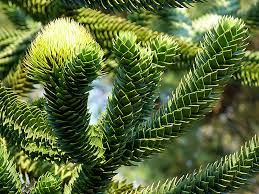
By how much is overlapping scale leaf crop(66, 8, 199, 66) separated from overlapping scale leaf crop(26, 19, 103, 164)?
1.58 ft

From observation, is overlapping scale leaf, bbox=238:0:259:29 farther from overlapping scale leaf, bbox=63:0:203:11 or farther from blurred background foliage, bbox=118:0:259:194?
blurred background foliage, bbox=118:0:259:194

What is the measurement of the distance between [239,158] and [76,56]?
0.28 m

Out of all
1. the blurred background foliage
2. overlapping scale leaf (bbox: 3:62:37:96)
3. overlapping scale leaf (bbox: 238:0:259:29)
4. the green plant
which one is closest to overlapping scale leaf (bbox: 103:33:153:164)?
the green plant

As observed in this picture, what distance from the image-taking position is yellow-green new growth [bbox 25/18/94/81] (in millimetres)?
786

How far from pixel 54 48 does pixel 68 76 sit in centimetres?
5

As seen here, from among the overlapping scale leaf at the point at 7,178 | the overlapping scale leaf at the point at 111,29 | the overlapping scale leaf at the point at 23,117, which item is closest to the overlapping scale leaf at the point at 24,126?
the overlapping scale leaf at the point at 23,117

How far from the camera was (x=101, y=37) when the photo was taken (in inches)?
52.8

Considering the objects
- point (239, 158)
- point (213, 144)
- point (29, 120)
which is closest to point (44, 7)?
point (29, 120)

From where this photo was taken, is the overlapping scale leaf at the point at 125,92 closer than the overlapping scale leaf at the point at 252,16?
Yes

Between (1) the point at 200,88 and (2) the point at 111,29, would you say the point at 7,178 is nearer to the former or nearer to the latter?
(1) the point at 200,88

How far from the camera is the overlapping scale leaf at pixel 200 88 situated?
32.3 inches

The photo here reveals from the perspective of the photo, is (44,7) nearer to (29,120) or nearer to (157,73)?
(29,120)

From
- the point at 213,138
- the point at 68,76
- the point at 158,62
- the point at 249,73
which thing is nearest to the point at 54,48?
the point at 68,76

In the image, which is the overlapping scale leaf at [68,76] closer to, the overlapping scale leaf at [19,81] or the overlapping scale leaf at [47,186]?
the overlapping scale leaf at [47,186]
